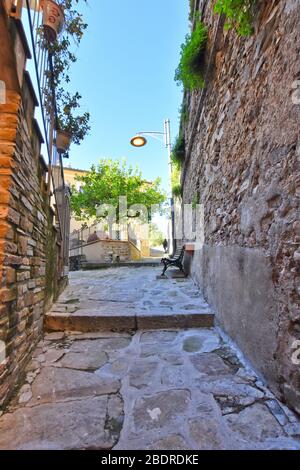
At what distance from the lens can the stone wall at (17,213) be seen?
138cm

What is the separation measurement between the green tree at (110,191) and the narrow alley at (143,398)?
11078 millimetres

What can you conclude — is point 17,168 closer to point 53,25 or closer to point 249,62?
point 53,25

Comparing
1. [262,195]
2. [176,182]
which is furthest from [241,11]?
[176,182]

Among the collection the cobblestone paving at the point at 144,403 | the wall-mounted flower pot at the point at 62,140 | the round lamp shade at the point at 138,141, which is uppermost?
the round lamp shade at the point at 138,141

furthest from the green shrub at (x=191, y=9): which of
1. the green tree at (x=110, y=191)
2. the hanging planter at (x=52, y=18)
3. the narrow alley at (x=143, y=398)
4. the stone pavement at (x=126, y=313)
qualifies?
the green tree at (x=110, y=191)

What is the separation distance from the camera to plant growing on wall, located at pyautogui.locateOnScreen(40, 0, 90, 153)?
2.99 meters

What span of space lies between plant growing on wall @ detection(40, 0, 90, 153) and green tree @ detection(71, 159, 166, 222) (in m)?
8.64

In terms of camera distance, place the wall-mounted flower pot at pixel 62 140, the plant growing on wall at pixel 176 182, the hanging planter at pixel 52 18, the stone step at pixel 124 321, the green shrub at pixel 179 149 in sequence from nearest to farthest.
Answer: the hanging planter at pixel 52 18, the stone step at pixel 124 321, the wall-mounted flower pot at pixel 62 140, the green shrub at pixel 179 149, the plant growing on wall at pixel 176 182

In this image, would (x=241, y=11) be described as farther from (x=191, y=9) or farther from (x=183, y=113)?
(x=183, y=113)

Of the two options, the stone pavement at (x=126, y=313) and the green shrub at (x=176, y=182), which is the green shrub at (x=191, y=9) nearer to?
the green shrub at (x=176, y=182)

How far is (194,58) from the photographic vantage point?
333 centimetres

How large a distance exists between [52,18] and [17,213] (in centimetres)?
209

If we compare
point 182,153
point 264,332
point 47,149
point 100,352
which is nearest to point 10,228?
point 100,352

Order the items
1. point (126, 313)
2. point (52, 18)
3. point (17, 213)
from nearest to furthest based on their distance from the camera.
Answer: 1. point (17, 213)
2. point (52, 18)
3. point (126, 313)
